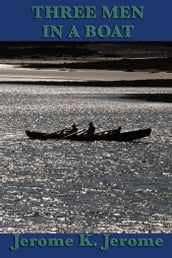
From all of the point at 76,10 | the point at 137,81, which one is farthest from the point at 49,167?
the point at 137,81

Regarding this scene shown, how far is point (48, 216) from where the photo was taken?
32.8m

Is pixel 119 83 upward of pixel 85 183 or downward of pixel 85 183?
downward

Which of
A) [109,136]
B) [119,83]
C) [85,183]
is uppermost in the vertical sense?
[85,183]

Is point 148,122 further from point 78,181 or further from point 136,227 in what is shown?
point 136,227

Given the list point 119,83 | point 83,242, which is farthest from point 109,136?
point 119,83

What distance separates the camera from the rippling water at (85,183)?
3155 cm

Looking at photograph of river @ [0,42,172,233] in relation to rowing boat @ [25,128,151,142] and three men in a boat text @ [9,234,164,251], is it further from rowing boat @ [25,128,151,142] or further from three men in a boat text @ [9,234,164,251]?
three men in a boat text @ [9,234,164,251]

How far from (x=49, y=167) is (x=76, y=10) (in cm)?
3331

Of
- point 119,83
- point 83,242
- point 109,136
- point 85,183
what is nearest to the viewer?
point 83,242

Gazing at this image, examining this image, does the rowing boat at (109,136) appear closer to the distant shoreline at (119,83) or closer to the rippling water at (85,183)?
the rippling water at (85,183)

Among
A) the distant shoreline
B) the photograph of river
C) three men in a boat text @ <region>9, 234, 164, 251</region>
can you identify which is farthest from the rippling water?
the distant shoreline

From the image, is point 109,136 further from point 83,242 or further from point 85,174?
point 83,242

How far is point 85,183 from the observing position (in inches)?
1692

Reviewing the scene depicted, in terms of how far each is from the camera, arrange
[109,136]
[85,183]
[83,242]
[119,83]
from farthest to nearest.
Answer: [119,83] → [109,136] → [85,183] → [83,242]
